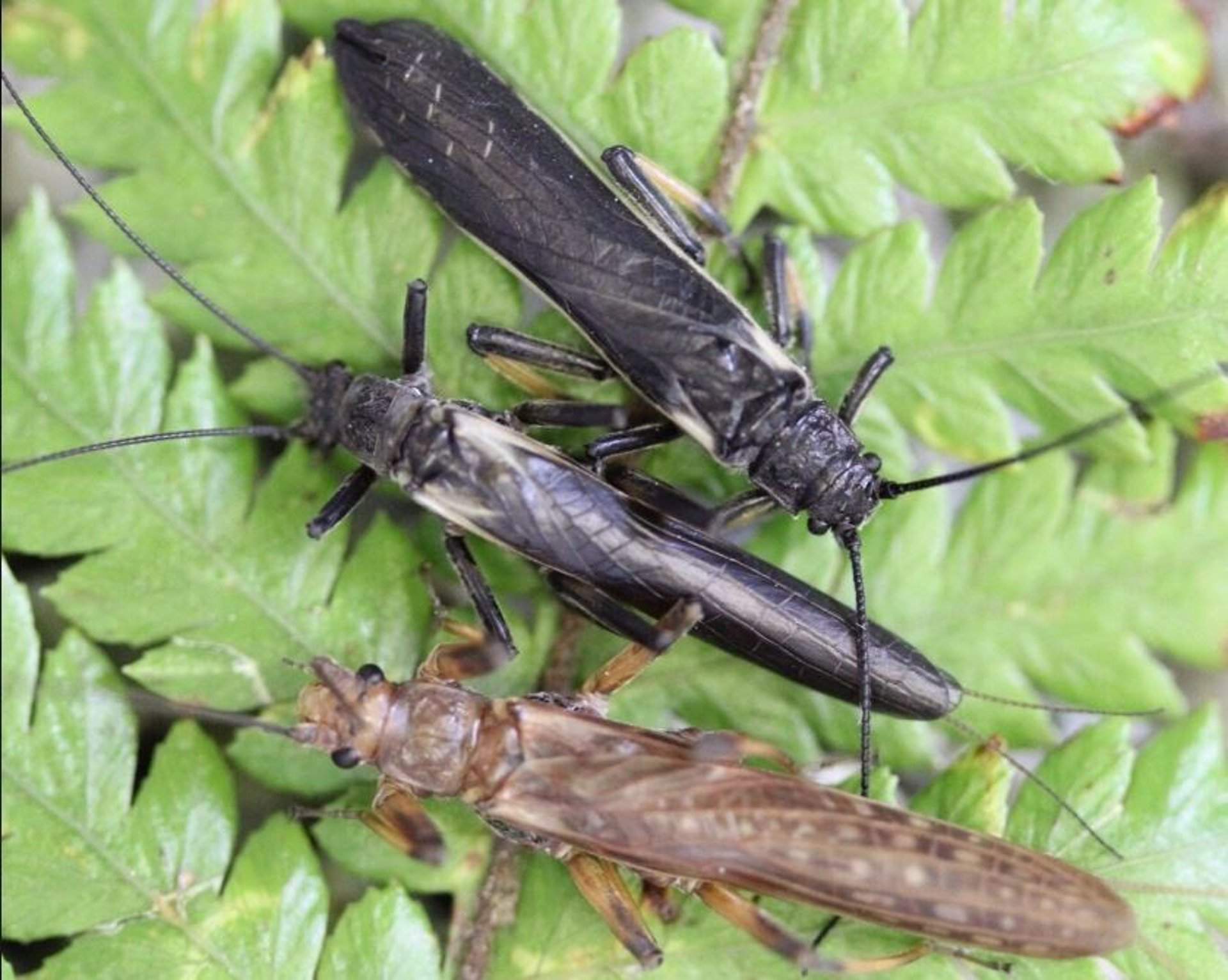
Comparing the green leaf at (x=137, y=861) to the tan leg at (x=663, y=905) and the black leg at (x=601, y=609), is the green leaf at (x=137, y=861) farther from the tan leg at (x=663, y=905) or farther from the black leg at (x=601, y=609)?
the black leg at (x=601, y=609)

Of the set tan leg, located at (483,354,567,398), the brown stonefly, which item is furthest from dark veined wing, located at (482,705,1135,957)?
tan leg, located at (483,354,567,398)

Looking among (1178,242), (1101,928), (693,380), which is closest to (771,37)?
(693,380)

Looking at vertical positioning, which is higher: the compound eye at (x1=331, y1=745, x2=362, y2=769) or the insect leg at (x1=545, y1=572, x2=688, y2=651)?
the insect leg at (x1=545, y1=572, x2=688, y2=651)

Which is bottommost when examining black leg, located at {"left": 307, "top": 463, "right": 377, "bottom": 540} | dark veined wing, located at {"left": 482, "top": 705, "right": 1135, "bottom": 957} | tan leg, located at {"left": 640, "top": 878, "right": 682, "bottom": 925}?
tan leg, located at {"left": 640, "top": 878, "right": 682, "bottom": 925}

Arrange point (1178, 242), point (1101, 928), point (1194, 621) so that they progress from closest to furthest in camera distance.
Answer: point (1101, 928), point (1178, 242), point (1194, 621)

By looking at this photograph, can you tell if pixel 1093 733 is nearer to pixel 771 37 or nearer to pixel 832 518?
pixel 832 518

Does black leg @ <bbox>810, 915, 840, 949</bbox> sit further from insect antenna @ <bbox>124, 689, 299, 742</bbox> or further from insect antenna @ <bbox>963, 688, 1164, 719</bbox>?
insect antenna @ <bbox>124, 689, 299, 742</bbox>


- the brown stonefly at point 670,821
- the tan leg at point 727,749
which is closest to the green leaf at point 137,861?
the brown stonefly at point 670,821
